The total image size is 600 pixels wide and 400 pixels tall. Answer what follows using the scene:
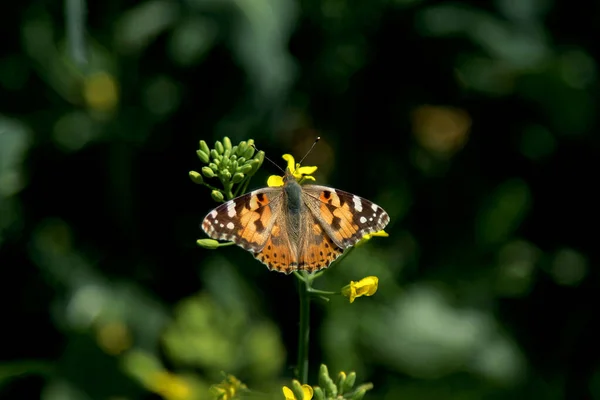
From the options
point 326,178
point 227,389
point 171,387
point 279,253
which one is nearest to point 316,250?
point 279,253

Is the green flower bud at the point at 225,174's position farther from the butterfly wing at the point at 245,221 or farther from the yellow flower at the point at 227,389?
the yellow flower at the point at 227,389

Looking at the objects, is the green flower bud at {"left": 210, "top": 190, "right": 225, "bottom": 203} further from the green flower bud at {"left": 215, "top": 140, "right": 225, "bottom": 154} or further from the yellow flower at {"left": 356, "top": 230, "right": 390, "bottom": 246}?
the yellow flower at {"left": 356, "top": 230, "right": 390, "bottom": 246}

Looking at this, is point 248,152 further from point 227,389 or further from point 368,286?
point 227,389

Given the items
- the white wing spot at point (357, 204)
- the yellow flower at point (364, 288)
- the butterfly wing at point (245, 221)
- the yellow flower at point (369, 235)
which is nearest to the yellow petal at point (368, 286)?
the yellow flower at point (364, 288)

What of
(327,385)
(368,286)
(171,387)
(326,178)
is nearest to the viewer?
(327,385)

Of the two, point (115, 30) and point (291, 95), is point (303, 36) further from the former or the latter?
point (115, 30)
